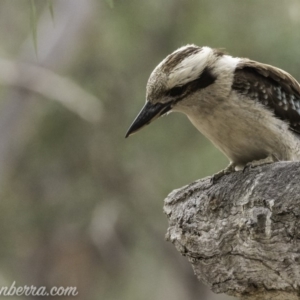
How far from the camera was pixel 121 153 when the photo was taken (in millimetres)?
5629

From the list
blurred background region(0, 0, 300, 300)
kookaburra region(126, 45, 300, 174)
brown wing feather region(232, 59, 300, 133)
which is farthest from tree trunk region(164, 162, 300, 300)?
blurred background region(0, 0, 300, 300)

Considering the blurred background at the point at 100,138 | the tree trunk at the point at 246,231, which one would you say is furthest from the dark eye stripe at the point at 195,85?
the blurred background at the point at 100,138

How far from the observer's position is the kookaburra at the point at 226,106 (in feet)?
7.61

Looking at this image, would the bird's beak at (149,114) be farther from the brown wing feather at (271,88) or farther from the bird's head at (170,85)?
the brown wing feather at (271,88)

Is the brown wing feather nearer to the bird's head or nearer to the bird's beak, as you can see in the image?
the bird's head

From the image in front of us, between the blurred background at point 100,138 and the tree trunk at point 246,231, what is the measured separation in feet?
8.57

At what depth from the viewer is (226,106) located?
235 cm

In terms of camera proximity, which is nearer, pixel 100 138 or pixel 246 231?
pixel 246 231

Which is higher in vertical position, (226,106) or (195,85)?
(195,85)

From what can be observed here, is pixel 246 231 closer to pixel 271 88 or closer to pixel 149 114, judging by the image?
pixel 149 114

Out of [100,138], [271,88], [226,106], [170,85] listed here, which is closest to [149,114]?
[170,85]

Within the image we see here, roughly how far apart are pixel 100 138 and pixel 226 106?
3384mm

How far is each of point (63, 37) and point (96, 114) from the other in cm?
60

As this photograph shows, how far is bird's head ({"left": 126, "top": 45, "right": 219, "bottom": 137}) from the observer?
2.31m
